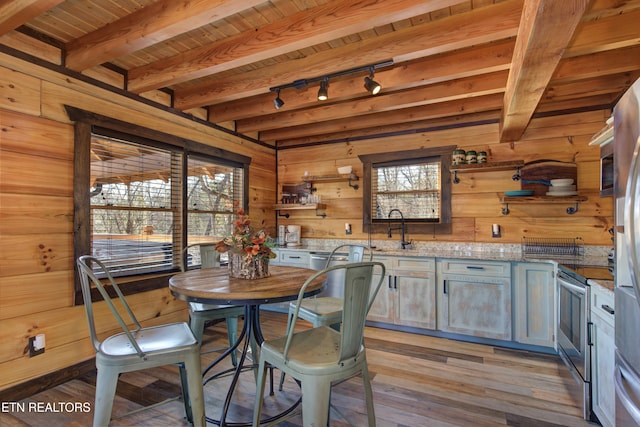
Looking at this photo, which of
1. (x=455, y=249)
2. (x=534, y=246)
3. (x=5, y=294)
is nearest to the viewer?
(x=5, y=294)

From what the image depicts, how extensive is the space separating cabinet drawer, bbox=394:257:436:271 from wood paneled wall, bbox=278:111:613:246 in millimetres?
612

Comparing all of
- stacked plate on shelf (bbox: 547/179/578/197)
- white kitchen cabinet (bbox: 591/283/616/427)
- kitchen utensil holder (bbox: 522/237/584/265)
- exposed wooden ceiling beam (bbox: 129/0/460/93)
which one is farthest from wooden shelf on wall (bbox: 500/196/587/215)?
exposed wooden ceiling beam (bbox: 129/0/460/93)

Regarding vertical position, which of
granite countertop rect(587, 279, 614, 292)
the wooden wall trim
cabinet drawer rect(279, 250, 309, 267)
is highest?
granite countertop rect(587, 279, 614, 292)

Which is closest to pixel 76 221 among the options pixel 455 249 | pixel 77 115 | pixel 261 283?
pixel 77 115

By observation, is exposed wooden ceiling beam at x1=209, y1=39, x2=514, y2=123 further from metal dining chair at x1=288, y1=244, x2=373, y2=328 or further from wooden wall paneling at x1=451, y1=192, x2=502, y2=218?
wooden wall paneling at x1=451, y1=192, x2=502, y2=218

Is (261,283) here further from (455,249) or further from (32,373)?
(455,249)

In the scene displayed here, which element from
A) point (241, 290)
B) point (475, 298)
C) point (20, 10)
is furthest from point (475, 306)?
point (20, 10)

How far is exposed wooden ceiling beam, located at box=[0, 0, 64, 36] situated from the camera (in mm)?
1806

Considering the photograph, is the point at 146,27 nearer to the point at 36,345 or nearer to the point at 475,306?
the point at 36,345

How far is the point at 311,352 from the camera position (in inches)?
66.9

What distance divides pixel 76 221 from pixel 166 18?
167 cm

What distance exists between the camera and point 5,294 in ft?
7.23

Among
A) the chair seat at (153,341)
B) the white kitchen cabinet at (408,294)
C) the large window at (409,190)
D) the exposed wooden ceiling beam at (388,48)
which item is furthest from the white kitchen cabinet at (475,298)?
the chair seat at (153,341)

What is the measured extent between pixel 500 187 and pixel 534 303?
4.32 feet
